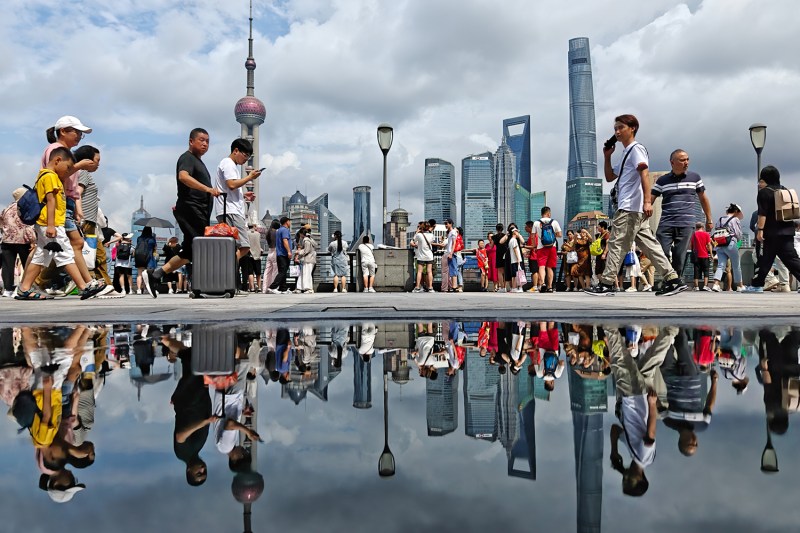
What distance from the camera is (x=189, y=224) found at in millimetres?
7469

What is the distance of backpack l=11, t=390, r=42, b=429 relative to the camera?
1.29 meters

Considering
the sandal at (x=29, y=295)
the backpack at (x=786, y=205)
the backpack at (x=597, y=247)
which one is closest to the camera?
the sandal at (x=29, y=295)

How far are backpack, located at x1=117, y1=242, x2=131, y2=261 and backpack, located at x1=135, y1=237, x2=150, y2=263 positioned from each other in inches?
7.6

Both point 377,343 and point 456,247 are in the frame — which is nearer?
point 377,343

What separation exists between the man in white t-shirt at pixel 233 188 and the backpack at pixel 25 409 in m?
6.03

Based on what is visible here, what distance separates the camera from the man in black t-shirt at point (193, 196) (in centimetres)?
720

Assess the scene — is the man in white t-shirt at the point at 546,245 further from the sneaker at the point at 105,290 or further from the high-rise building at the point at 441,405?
the high-rise building at the point at 441,405

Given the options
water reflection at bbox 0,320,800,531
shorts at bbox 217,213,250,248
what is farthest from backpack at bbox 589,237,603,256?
water reflection at bbox 0,320,800,531

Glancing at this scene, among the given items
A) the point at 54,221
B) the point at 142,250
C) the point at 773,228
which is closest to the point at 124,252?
the point at 142,250

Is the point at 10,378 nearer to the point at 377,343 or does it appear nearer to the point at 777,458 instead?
the point at 377,343

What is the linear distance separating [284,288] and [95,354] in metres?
11.7

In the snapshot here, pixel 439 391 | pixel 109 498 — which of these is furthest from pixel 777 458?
pixel 109 498

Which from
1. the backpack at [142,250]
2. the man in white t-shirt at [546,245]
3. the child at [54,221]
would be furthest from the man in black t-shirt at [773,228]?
the backpack at [142,250]

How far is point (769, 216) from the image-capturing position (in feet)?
29.2
